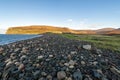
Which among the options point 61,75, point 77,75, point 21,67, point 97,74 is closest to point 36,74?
point 61,75

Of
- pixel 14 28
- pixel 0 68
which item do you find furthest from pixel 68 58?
pixel 14 28

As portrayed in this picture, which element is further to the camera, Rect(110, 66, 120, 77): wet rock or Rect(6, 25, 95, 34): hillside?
Rect(6, 25, 95, 34): hillside

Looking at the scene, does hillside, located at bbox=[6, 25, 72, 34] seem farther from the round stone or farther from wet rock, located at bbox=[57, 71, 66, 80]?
wet rock, located at bbox=[57, 71, 66, 80]

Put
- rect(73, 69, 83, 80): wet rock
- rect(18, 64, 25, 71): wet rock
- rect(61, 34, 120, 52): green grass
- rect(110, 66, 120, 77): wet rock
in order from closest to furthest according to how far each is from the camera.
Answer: rect(73, 69, 83, 80): wet rock
rect(110, 66, 120, 77): wet rock
rect(18, 64, 25, 71): wet rock
rect(61, 34, 120, 52): green grass

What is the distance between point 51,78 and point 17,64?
3.79 meters

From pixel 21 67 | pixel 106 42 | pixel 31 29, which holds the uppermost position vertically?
pixel 21 67

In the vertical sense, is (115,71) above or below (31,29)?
above

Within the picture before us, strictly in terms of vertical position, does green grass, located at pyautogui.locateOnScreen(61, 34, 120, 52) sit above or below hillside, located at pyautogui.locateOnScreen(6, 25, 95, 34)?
above

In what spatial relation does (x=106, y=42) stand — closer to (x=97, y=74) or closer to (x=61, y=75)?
(x=97, y=74)

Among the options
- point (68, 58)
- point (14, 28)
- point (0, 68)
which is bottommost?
point (14, 28)

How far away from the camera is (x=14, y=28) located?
12950 cm

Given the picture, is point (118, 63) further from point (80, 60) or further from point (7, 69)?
point (7, 69)

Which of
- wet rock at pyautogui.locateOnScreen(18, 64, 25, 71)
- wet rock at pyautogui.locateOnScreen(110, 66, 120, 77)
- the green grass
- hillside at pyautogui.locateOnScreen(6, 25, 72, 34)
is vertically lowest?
hillside at pyautogui.locateOnScreen(6, 25, 72, 34)

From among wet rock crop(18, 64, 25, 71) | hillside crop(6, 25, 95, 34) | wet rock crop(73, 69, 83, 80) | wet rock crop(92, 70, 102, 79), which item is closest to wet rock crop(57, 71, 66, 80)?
wet rock crop(73, 69, 83, 80)
